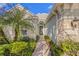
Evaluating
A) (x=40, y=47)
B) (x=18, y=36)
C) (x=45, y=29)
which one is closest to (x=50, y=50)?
(x=40, y=47)

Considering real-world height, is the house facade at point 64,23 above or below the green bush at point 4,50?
above

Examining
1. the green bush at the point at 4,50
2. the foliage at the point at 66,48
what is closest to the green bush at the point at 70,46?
the foliage at the point at 66,48

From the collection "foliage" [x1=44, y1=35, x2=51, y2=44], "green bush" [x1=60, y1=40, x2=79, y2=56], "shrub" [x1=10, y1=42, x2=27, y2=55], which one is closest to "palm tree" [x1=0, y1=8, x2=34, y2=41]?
"shrub" [x1=10, y1=42, x2=27, y2=55]

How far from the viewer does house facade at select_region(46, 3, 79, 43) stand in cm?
193

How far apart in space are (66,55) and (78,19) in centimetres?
41

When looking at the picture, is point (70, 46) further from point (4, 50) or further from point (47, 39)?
point (4, 50)

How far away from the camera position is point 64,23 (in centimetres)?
195

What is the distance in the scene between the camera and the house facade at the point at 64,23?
193cm

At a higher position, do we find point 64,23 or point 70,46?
point 64,23

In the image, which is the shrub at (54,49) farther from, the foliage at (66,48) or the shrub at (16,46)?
the shrub at (16,46)

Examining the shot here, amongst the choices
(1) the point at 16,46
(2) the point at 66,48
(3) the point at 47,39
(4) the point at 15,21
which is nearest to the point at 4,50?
(1) the point at 16,46

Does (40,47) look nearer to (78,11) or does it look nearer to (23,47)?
(23,47)

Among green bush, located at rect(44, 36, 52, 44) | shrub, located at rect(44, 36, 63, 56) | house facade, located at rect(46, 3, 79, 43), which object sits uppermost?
house facade, located at rect(46, 3, 79, 43)

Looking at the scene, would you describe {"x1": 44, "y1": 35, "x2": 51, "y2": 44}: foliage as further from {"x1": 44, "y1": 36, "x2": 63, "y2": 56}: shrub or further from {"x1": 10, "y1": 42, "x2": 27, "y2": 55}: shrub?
→ {"x1": 10, "y1": 42, "x2": 27, "y2": 55}: shrub
